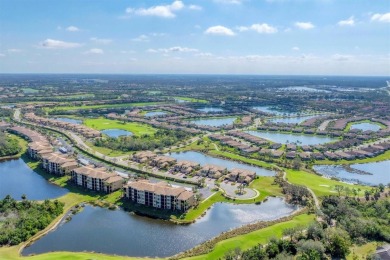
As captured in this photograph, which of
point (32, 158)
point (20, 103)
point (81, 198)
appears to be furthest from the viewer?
point (20, 103)

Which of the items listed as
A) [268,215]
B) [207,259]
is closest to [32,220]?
[207,259]

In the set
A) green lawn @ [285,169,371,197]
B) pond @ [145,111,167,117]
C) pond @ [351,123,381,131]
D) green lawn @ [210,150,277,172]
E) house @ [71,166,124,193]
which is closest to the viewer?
house @ [71,166,124,193]

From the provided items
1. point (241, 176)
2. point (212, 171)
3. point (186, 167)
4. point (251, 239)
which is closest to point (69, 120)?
point (186, 167)

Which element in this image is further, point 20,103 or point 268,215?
point 20,103

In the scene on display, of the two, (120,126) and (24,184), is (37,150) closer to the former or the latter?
(24,184)

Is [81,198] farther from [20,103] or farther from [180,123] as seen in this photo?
[20,103]

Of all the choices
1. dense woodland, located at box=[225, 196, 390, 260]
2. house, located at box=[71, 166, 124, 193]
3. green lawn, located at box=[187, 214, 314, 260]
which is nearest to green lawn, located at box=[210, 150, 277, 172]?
dense woodland, located at box=[225, 196, 390, 260]

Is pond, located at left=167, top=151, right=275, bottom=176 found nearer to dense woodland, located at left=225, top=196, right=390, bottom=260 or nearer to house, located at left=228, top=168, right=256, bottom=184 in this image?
house, located at left=228, top=168, right=256, bottom=184
